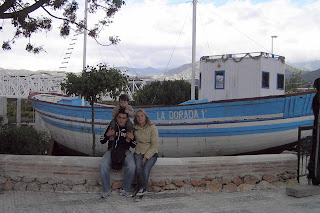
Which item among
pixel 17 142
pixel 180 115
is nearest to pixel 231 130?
pixel 180 115

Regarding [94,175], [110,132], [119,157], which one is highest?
[110,132]

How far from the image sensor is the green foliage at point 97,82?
8.84m

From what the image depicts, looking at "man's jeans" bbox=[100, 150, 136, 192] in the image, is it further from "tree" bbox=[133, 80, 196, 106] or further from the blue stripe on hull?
"tree" bbox=[133, 80, 196, 106]

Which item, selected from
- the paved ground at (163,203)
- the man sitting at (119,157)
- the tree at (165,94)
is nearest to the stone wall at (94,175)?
the paved ground at (163,203)

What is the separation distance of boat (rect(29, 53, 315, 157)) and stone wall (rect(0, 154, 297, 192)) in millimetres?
3537

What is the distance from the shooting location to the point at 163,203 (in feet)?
18.1

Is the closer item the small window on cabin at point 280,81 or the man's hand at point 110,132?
the man's hand at point 110,132

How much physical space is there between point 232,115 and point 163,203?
489 centimetres

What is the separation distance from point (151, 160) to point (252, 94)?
6.86 m

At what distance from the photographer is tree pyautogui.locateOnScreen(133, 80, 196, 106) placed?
23469mm

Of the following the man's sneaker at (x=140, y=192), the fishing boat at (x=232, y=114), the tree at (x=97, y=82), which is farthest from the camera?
the fishing boat at (x=232, y=114)

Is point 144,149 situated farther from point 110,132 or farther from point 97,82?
point 97,82

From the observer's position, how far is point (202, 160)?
20.7 ft

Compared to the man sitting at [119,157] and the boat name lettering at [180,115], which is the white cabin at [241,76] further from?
the man sitting at [119,157]
